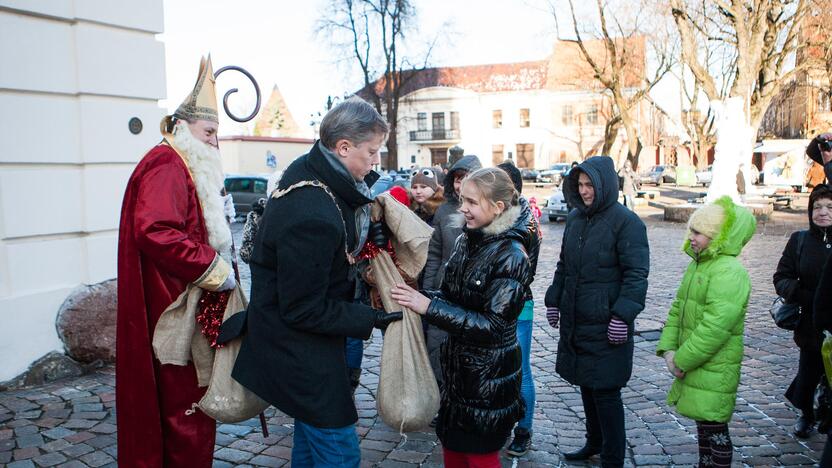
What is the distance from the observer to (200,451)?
3219 millimetres

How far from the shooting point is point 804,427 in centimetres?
419

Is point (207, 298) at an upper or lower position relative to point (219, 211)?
lower

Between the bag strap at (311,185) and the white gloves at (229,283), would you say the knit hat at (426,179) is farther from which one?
the bag strap at (311,185)

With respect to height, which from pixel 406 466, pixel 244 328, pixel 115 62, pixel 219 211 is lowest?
pixel 406 466

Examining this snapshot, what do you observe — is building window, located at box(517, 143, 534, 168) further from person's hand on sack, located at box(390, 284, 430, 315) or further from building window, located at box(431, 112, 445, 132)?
person's hand on sack, located at box(390, 284, 430, 315)

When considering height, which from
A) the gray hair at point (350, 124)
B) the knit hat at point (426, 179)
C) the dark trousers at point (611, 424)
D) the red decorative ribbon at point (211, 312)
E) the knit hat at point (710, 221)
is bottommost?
the dark trousers at point (611, 424)

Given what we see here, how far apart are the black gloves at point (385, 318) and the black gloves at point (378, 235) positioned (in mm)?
344

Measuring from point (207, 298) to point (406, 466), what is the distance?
163 centimetres

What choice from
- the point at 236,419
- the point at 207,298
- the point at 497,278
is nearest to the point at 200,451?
the point at 236,419

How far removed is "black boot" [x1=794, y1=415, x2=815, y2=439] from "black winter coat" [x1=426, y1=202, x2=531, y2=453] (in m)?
2.57

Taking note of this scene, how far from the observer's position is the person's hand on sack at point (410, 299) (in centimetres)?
258

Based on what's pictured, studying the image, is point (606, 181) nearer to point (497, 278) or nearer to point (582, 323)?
point (582, 323)

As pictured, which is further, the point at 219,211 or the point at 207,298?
the point at 219,211

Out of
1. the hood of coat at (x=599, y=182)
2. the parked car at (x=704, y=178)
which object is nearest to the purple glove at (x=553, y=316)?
the hood of coat at (x=599, y=182)
